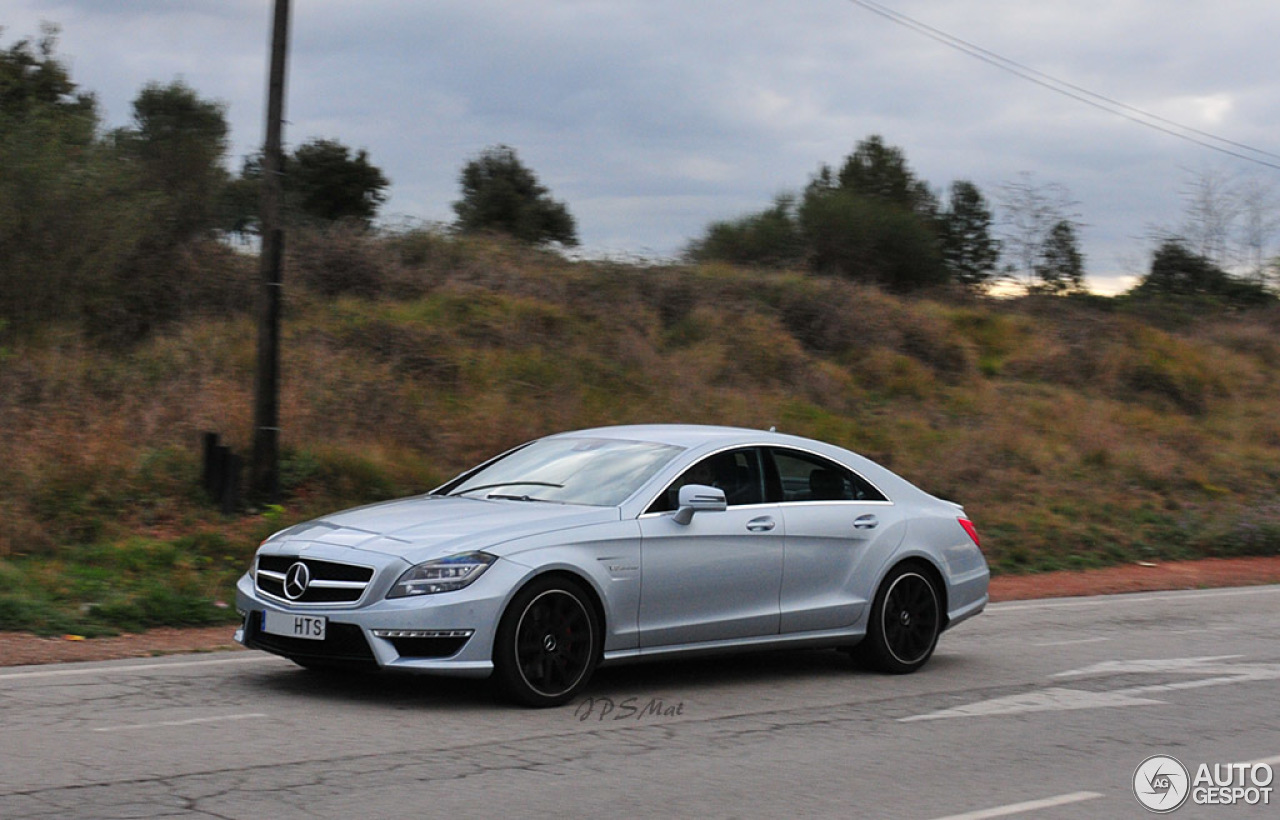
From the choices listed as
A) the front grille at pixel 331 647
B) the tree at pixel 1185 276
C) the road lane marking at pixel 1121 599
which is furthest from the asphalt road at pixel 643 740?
the tree at pixel 1185 276

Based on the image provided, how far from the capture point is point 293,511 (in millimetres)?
15203

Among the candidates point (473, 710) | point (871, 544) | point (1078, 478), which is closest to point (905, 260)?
point (1078, 478)

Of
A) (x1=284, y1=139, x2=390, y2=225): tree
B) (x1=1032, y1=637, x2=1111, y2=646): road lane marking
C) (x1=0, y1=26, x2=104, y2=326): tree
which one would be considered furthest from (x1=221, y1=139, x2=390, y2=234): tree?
(x1=1032, y1=637, x2=1111, y2=646): road lane marking

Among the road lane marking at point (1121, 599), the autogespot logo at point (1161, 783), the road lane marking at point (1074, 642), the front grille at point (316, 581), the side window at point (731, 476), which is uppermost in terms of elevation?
the side window at point (731, 476)

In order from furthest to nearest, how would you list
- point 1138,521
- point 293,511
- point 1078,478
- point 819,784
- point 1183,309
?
point 1183,309, point 1078,478, point 1138,521, point 293,511, point 819,784

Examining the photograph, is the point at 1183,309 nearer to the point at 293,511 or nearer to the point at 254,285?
the point at 254,285

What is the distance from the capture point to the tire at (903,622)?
9375mm

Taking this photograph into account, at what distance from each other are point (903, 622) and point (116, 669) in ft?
16.6

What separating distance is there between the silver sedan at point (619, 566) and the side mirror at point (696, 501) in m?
0.01

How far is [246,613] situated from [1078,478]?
19.6 meters

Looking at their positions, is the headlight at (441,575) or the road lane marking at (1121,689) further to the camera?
the road lane marking at (1121,689)

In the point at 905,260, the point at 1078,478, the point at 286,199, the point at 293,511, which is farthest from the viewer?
the point at 905,260

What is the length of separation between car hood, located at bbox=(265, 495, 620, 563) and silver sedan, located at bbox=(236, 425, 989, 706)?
0.5 inches

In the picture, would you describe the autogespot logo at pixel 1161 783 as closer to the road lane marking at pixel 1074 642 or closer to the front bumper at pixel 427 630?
the front bumper at pixel 427 630
